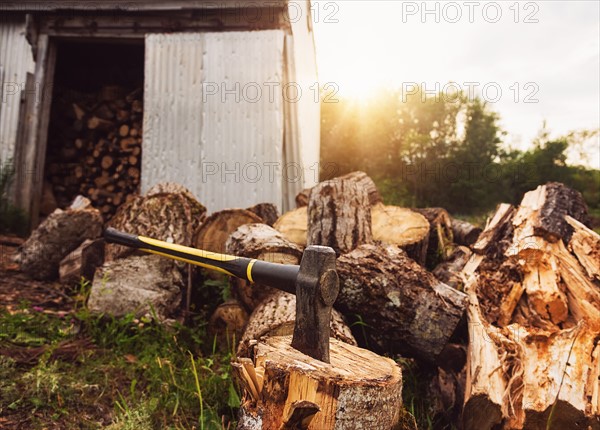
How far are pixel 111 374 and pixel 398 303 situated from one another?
1.72 meters

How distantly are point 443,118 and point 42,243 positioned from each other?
864 inches

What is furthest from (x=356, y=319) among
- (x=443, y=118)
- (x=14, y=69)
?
(x=443, y=118)

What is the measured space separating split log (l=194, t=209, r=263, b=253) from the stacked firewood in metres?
3.65

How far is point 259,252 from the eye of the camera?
106 inches

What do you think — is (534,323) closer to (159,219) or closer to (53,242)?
(159,219)

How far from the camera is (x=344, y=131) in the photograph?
18.7m

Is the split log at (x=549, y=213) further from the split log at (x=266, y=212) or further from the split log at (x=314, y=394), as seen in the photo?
the split log at (x=266, y=212)

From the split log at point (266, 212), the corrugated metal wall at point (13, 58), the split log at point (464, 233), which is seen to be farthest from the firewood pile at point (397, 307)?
the corrugated metal wall at point (13, 58)

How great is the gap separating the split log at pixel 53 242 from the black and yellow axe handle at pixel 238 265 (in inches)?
50.6

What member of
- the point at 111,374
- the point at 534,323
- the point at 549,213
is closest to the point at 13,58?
the point at 111,374

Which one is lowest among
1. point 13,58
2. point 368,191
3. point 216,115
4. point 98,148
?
point 368,191

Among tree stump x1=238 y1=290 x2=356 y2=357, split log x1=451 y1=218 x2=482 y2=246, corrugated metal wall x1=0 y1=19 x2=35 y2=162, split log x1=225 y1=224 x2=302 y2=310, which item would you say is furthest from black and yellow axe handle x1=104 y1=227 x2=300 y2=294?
corrugated metal wall x1=0 y1=19 x2=35 y2=162

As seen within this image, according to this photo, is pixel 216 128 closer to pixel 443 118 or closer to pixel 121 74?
pixel 121 74

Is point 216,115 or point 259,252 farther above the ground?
point 216,115
